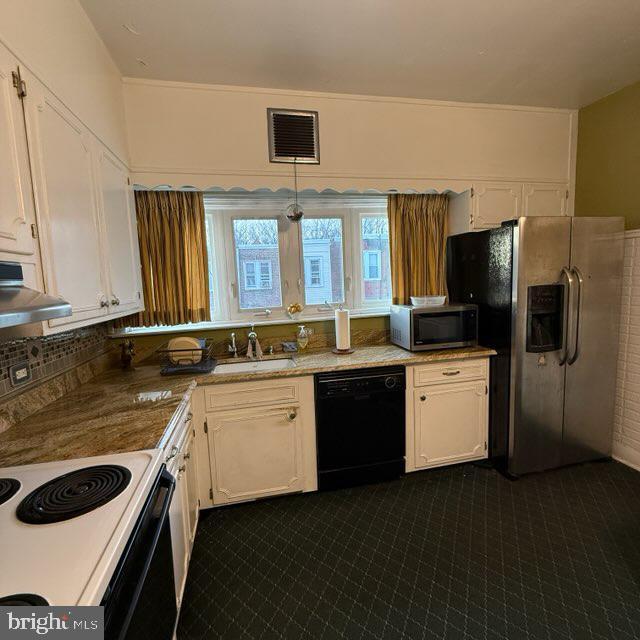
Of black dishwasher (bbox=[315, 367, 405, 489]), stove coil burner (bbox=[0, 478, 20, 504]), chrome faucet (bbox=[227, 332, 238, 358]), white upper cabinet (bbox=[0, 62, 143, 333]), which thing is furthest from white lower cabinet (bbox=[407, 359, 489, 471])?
stove coil burner (bbox=[0, 478, 20, 504])

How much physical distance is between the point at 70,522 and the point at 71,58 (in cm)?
180

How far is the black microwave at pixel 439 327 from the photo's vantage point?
2.48 meters

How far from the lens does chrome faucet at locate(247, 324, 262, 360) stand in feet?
8.46

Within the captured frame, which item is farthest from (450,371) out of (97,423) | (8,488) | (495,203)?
(8,488)

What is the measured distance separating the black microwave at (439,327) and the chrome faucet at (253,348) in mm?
1079

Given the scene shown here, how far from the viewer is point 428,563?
1.77 metres

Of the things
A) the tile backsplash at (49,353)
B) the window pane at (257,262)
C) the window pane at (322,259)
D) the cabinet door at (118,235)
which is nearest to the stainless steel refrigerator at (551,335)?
the window pane at (322,259)

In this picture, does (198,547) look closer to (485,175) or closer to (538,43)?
(485,175)

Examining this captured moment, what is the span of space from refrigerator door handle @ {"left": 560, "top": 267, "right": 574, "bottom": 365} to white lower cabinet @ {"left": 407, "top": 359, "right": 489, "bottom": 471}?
495mm

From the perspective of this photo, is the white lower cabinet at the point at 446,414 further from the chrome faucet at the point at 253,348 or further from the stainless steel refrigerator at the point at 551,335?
the chrome faucet at the point at 253,348

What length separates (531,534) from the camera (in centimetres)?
193

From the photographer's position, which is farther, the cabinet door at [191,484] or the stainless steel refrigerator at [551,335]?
the stainless steel refrigerator at [551,335]

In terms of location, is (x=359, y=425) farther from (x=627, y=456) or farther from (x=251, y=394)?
(x=627, y=456)

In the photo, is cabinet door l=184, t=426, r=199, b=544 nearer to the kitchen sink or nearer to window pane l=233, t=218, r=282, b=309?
the kitchen sink
